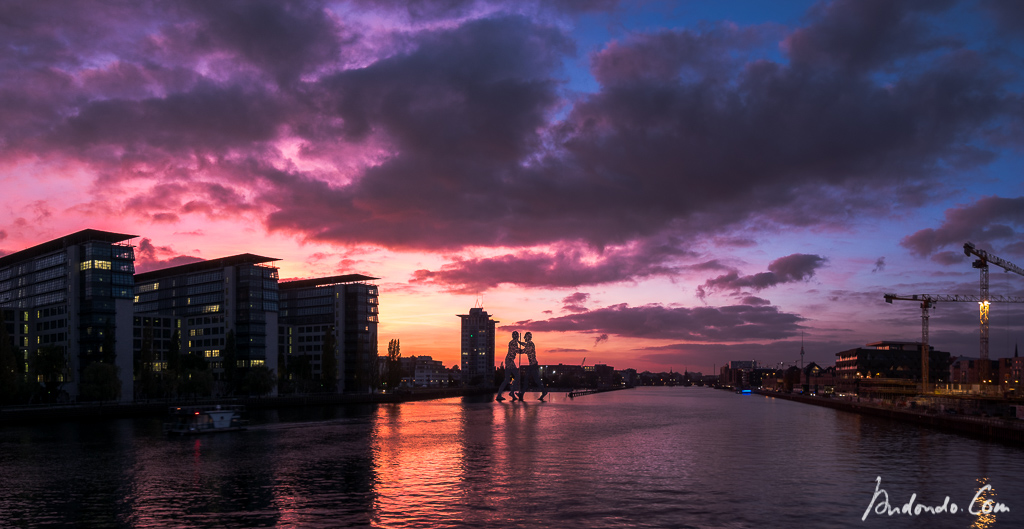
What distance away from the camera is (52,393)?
150m

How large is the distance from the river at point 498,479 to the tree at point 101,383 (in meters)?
31.3

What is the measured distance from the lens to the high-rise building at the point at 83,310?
15812 centimetres

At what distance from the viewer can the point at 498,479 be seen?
61156 millimetres

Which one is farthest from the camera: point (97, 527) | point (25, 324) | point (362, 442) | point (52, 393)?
point (25, 324)

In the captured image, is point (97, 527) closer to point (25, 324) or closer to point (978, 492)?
point (978, 492)

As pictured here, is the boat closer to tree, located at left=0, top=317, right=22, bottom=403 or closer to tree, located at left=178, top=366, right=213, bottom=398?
tree, located at left=0, top=317, right=22, bottom=403

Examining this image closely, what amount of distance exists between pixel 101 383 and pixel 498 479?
107 meters

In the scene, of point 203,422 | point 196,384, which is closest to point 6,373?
point 196,384

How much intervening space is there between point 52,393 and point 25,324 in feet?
108

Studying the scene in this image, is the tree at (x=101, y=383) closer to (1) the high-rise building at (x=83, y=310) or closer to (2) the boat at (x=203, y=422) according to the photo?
(1) the high-rise building at (x=83, y=310)

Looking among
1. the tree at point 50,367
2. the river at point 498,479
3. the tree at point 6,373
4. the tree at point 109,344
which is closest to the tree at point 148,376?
the tree at point 109,344

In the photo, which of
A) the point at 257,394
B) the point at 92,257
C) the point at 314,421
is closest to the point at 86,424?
the point at 314,421

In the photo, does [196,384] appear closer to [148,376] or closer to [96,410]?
[148,376]

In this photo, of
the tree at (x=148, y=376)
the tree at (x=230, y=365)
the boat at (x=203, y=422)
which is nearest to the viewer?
the boat at (x=203, y=422)
